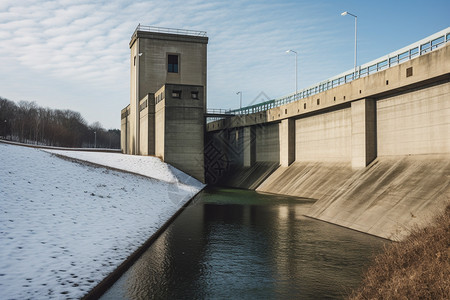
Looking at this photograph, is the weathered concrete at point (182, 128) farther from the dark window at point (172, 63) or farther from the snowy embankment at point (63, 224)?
the snowy embankment at point (63, 224)

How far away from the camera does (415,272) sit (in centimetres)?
918

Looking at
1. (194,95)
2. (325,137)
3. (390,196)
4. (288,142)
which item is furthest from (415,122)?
(194,95)

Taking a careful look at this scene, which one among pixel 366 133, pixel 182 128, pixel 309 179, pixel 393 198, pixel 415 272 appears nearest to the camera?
pixel 415 272

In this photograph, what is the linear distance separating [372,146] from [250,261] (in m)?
22.7

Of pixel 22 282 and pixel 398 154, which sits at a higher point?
pixel 398 154

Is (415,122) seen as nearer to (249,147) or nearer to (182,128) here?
(249,147)

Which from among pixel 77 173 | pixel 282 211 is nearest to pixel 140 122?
pixel 77 173

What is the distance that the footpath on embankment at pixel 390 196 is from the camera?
1900 centimetres

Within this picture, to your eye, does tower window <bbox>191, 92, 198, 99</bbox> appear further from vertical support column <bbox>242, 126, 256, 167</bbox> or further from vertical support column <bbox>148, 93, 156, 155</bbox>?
vertical support column <bbox>242, 126, 256, 167</bbox>

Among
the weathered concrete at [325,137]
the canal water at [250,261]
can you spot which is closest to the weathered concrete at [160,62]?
the weathered concrete at [325,137]

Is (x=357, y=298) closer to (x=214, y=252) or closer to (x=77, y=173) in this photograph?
(x=214, y=252)

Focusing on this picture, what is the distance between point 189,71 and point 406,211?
56.9 m

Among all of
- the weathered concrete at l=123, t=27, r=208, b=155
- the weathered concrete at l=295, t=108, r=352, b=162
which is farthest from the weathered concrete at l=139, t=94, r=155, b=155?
the weathered concrete at l=295, t=108, r=352, b=162

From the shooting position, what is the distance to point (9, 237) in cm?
1300
